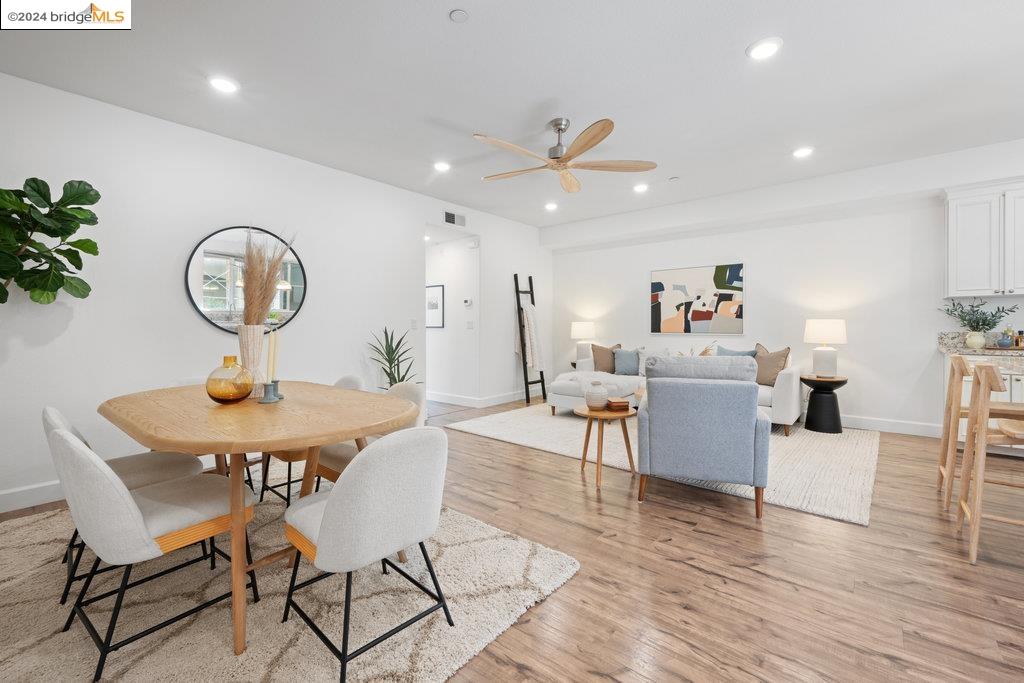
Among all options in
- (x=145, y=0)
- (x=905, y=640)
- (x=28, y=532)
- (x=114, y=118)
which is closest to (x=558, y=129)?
(x=145, y=0)

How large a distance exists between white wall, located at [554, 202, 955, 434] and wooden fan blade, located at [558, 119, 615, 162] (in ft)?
10.5

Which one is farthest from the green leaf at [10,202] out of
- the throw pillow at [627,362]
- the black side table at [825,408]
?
the black side table at [825,408]

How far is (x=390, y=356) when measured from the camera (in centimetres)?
463

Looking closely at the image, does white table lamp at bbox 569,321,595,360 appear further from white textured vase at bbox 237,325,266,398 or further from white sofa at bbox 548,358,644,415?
white textured vase at bbox 237,325,266,398

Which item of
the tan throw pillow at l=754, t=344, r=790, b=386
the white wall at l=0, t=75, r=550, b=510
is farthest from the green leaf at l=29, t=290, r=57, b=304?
the tan throw pillow at l=754, t=344, r=790, b=386

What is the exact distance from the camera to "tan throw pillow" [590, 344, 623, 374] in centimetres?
591

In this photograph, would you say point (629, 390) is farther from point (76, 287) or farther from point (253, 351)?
point (76, 287)

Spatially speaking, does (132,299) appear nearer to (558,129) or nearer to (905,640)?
(558,129)

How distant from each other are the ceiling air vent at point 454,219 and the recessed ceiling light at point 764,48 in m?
3.65

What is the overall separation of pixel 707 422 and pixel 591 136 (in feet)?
6.17

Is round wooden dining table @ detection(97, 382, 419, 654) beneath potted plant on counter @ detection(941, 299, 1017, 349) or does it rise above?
beneath

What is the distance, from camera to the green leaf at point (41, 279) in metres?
2.56

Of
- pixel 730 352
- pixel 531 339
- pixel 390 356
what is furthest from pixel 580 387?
pixel 390 356

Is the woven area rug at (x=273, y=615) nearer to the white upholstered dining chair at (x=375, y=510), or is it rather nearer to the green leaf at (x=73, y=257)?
the white upholstered dining chair at (x=375, y=510)
